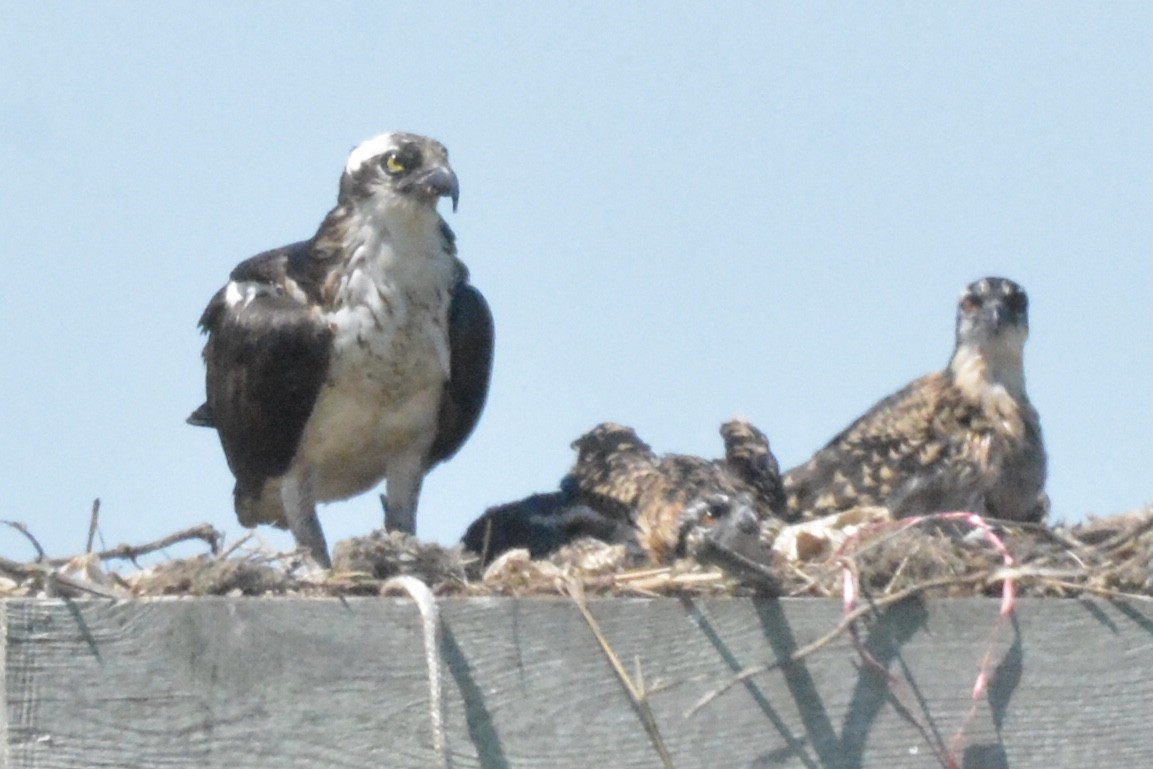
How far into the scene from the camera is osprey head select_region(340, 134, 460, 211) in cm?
523

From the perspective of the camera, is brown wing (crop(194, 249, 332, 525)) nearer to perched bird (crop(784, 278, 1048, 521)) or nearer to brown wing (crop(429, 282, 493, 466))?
brown wing (crop(429, 282, 493, 466))

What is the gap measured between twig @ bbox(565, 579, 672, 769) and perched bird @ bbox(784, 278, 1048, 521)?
251cm

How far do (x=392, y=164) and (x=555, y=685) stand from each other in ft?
8.93

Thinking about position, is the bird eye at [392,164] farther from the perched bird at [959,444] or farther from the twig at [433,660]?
the twig at [433,660]

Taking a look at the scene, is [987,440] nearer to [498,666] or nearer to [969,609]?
[969,609]

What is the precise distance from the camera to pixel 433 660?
2736 mm

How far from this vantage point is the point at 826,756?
2.90 metres

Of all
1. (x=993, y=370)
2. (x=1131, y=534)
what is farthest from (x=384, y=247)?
(x=1131, y=534)

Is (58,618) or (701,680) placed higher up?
(58,618)

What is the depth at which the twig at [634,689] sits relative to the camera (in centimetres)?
283

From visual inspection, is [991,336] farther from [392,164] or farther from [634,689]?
[634,689]

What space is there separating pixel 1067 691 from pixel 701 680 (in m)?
0.62

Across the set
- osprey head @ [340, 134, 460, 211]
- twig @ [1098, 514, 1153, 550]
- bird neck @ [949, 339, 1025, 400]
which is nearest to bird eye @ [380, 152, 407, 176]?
osprey head @ [340, 134, 460, 211]

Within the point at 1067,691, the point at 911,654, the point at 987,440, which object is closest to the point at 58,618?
the point at 911,654
